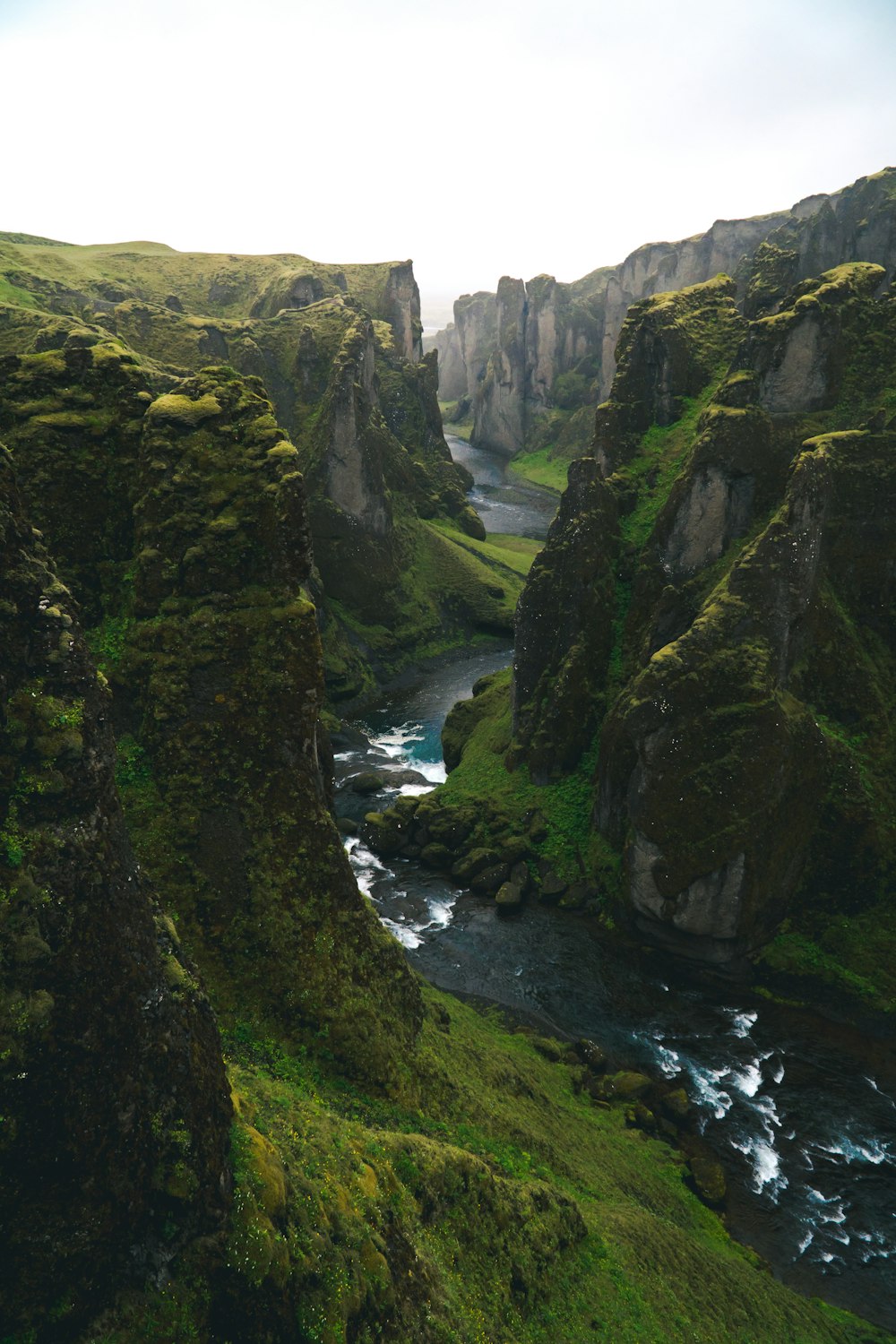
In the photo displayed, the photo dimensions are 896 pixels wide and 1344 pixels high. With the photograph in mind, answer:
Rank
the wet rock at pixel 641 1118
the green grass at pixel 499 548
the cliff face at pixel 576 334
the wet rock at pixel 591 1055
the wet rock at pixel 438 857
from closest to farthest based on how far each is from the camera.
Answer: the wet rock at pixel 641 1118, the wet rock at pixel 591 1055, the wet rock at pixel 438 857, the green grass at pixel 499 548, the cliff face at pixel 576 334

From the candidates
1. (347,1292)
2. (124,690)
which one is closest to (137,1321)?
(347,1292)

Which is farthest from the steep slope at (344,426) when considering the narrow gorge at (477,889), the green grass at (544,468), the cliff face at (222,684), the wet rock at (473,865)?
the cliff face at (222,684)

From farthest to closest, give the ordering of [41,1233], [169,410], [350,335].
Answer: [350,335] → [169,410] → [41,1233]

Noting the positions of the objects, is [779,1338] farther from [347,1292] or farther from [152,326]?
[152,326]

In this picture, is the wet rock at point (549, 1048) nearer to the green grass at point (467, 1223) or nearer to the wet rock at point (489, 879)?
the green grass at point (467, 1223)

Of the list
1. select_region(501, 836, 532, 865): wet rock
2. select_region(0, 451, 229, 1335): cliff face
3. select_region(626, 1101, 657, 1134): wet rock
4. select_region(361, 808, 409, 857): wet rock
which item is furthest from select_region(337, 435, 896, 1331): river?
select_region(0, 451, 229, 1335): cliff face
